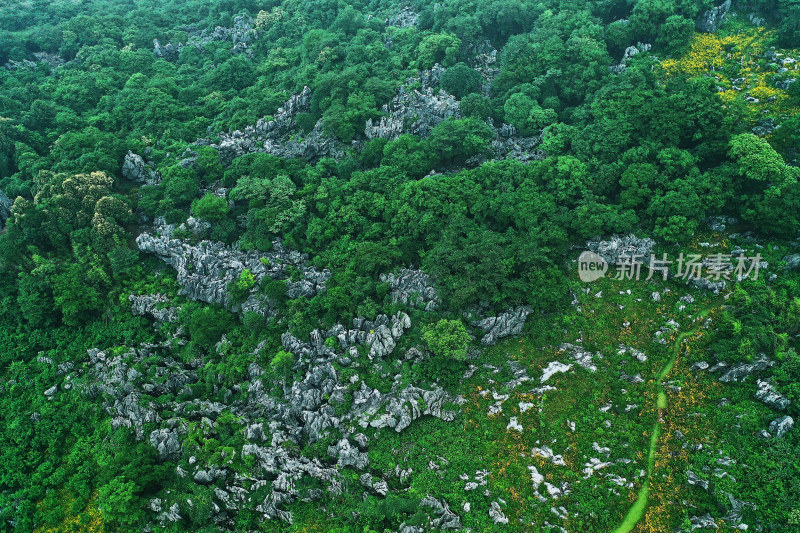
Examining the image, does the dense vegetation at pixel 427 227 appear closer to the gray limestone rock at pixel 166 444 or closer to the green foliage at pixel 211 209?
the green foliage at pixel 211 209

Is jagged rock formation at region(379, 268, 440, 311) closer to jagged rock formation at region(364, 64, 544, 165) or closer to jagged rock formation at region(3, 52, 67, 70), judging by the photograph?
jagged rock formation at region(364, 64, 544, 165)

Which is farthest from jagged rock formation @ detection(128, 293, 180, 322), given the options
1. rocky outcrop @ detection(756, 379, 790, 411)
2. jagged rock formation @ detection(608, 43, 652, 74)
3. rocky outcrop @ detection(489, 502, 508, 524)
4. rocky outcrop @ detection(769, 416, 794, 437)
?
jagged rock formation @ detection(608, 43, 652, 74)

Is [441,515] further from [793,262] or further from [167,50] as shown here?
[167,50]

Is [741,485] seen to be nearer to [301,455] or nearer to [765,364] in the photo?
[765,364]

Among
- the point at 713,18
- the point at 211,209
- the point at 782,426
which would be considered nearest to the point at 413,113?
the point at 211,209

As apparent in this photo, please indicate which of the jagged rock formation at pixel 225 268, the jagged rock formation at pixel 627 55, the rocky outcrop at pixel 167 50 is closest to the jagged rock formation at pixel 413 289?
the jagged rock formation at pixel 225 268

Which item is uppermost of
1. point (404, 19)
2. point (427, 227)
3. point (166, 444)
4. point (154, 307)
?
point (404, 19)

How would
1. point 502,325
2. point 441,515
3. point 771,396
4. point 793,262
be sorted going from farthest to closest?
point 502,325, point 793,262, point 771,396, point 441,515
